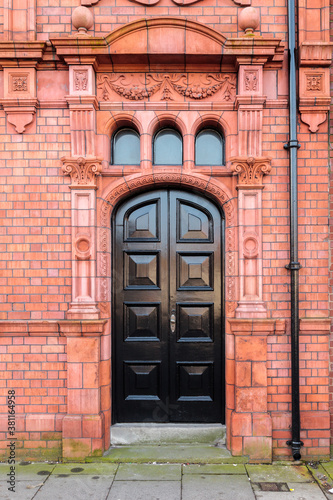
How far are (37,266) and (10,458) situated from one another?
226 cm

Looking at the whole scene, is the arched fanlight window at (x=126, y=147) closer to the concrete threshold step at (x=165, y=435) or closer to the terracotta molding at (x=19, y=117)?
the terracotta molding at (x=19, y=117)

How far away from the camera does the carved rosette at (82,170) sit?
4.62 m

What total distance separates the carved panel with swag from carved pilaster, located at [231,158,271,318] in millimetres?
871

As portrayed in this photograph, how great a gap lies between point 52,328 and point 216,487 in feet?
8.07

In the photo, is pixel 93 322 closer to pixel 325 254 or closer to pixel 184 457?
pixel 184 457

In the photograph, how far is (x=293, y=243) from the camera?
181 inches

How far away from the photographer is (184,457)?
4.49 m

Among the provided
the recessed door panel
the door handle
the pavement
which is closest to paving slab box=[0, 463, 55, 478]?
the pavement

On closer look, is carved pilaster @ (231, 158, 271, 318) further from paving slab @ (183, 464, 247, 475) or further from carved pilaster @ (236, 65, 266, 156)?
paving slab @ (183, 464, 247, 475)

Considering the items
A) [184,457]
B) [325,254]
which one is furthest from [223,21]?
[184,457]

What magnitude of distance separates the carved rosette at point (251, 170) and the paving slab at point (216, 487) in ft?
10.6

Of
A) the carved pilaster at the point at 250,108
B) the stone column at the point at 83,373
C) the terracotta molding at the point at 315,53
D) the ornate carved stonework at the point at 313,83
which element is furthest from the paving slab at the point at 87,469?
the terracotta molding at the point at 315,53

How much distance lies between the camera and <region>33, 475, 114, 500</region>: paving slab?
382 cm

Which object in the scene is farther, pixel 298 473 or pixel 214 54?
pixel 214 54
